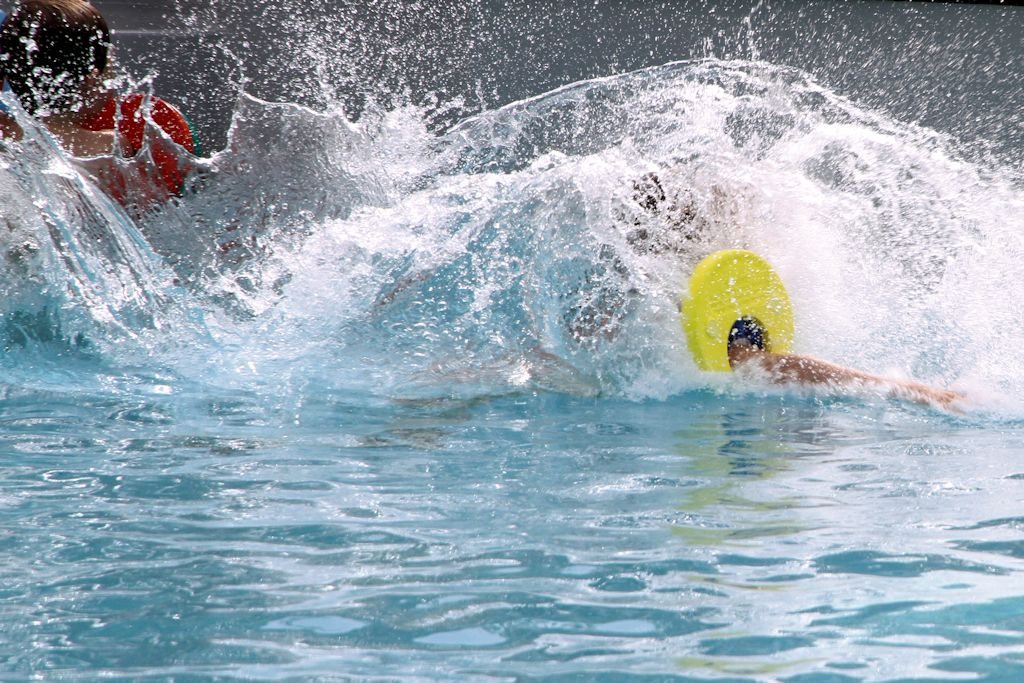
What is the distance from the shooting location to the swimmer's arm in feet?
10.4

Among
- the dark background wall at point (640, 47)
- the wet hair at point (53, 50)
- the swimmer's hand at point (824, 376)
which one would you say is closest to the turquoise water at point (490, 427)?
the swimmer's hand at point (824, 376)

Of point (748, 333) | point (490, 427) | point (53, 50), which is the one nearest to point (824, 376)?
point (748, 333)

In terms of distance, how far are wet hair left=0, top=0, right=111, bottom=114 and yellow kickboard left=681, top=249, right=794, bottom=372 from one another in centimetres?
228

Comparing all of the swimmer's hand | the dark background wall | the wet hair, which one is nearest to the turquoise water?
the swimmer's hand

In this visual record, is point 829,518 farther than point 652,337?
No

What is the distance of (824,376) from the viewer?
325cm

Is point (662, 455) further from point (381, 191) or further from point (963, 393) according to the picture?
point (381, 191)

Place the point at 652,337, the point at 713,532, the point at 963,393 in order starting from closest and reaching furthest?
the point at 713,532
the point at 963,393
the point at 652,337

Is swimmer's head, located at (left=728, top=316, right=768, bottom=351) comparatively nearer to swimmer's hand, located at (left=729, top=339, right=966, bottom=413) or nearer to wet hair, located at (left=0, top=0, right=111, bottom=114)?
swimmer's hand, located at (left=729, top=339, right=966, bottom=413)

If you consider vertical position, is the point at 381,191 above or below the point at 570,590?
above

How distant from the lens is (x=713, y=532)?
197 centimetres

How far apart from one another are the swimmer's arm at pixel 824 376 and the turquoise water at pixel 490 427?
59 millimetres

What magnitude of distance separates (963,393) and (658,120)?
1740mm

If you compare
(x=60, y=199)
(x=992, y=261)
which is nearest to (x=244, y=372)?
(x=60, y=199)
